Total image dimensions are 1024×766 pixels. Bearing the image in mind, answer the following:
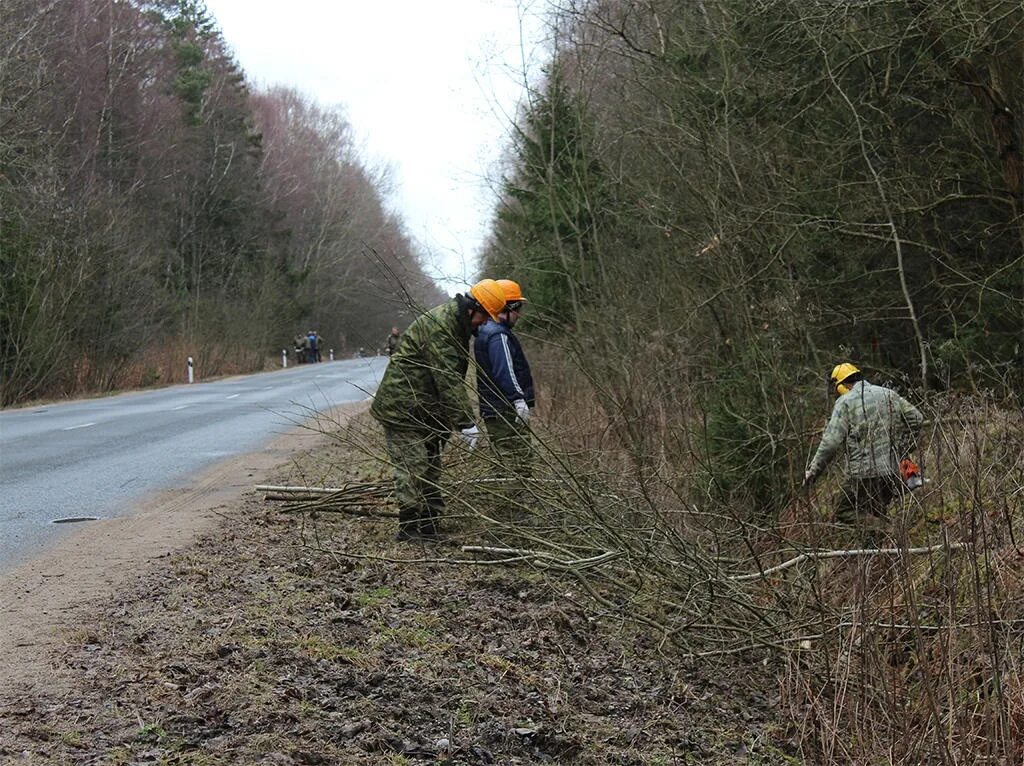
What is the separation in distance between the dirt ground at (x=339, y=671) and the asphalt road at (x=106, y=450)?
1.16 meters

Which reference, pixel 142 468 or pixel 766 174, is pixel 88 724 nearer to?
pixel 142 468

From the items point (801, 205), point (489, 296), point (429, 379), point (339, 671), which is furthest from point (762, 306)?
point (339, 671)

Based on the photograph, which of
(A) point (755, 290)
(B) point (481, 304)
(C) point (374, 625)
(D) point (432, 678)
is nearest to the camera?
(D) point (432, 678)

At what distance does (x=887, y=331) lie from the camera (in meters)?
16.8

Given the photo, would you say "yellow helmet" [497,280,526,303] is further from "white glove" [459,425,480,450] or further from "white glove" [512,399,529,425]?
"white glove" [459,425,480,450]

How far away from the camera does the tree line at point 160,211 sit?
28.4 metres

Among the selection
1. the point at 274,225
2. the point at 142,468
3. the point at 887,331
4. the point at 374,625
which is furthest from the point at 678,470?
the point at 274,225

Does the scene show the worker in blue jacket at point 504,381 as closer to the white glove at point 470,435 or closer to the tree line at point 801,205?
the white glove at point 470,435

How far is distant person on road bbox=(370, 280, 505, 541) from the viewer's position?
8.16m

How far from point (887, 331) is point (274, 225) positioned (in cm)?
4789

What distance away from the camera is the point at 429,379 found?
8.40 m

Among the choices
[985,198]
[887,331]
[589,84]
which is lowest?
[887,331]

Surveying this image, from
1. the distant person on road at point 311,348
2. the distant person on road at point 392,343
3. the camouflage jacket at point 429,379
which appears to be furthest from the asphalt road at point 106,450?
the distant person on road at point 311,348

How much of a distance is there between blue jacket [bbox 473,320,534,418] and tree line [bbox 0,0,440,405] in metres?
0.67
